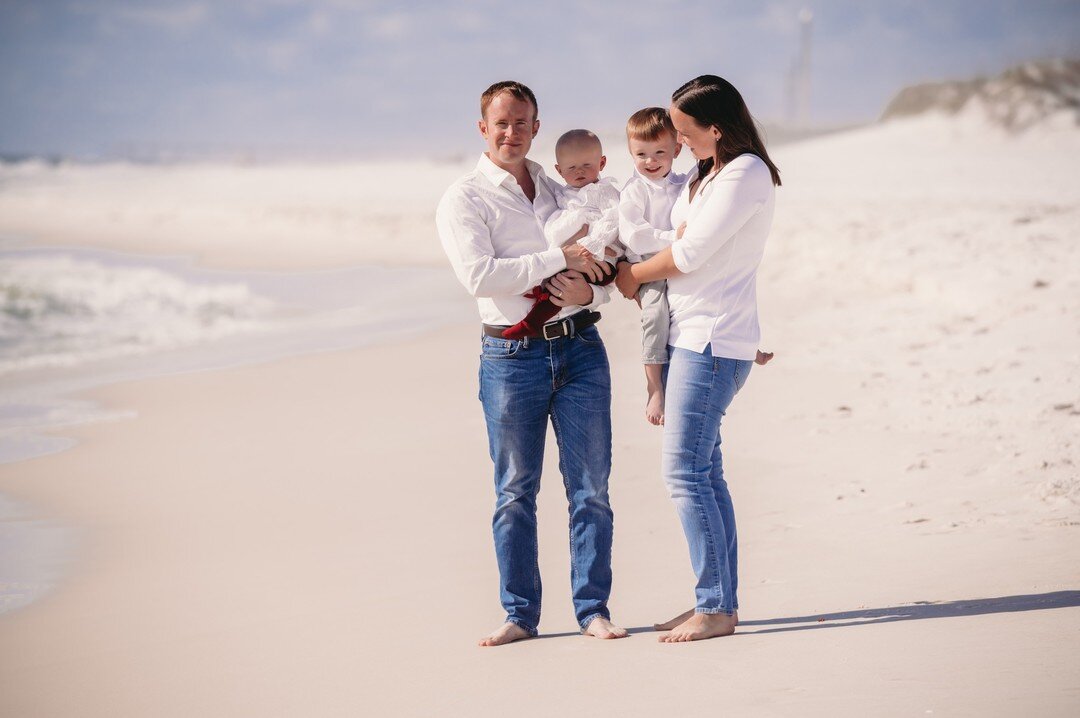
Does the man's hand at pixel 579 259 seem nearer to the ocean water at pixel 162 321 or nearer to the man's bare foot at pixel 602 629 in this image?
the man's bare foot at pixel 602 629

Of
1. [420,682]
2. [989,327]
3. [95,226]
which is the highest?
[95,226]

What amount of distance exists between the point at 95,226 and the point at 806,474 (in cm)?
3346

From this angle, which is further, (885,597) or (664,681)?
(885,597)

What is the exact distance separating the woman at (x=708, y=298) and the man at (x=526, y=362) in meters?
0.26

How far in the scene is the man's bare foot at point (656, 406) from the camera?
3.97 meters

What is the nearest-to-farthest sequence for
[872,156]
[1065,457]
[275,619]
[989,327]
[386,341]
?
[275,619], [1065,457], [989,327], [386,341], [872,156]

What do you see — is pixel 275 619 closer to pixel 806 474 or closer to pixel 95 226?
pixel 806 474

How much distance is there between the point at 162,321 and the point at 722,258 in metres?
12.5

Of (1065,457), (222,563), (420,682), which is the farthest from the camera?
(1065,457)

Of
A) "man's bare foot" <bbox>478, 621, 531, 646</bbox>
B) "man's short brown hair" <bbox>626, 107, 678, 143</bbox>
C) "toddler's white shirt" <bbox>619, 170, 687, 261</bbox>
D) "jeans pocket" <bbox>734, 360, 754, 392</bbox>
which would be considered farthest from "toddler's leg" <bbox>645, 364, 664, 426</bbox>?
"man's bare foot" <bbox>478, 621, 531, 646</bbox>

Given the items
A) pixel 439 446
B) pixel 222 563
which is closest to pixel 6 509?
pixel 222 563

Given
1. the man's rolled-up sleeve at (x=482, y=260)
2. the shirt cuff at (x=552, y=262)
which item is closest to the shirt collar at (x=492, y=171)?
the man's rolled-up sleeve at (x=482, y=260)

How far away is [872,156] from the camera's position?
114 feet

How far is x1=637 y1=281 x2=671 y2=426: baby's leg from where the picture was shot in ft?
12.7
